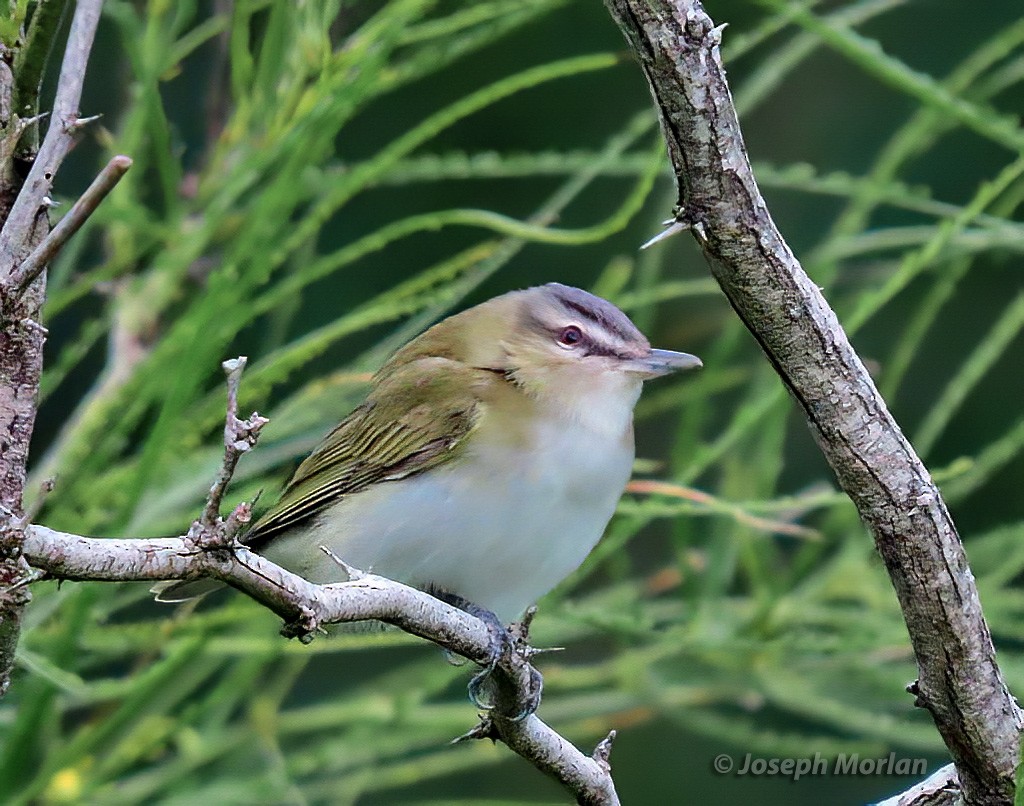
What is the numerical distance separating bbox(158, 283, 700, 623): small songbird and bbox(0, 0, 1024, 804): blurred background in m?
0.09

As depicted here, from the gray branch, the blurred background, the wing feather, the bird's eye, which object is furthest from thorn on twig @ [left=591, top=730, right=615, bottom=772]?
the bird's eye

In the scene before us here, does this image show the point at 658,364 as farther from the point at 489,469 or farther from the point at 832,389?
the point at 832,389

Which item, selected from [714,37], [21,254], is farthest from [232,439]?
[714,37]

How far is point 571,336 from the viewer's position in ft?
8.02

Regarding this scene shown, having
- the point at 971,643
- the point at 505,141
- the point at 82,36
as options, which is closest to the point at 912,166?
the point at 505,141

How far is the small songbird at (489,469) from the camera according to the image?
2293 millimetres

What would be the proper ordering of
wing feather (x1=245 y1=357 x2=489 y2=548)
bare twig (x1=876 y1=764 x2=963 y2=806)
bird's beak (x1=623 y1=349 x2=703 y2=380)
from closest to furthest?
bare twig (x1=876 y1=764 x2=963 y2=806), bird's beak (x1=623 y1=349 x2=703 y2=380), wing feather (x1=245 y1=357 x2=489 y2=548)

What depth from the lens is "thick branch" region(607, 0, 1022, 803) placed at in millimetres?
1303

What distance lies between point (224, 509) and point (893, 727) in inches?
59.4

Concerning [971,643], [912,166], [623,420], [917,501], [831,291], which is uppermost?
[912,166]

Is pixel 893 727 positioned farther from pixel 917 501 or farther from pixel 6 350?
pixel 6 350

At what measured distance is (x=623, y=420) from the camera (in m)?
2.36

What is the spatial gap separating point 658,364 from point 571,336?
188mm

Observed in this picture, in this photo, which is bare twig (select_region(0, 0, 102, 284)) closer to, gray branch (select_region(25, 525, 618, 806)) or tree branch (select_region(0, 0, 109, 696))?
tree branch (select_region(0, 0, 109, 696))
